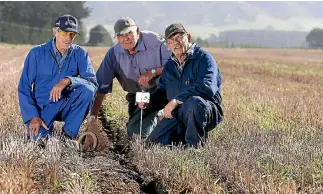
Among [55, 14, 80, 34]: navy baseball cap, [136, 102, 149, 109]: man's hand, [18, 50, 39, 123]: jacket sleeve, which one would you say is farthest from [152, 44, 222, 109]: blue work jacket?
[18, 50, 39, 123]: jacket sleeve

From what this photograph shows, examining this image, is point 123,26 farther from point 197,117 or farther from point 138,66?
point 197,117

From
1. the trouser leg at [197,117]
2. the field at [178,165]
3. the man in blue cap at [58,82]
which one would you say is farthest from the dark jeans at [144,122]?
the trouser leg at [197,117]

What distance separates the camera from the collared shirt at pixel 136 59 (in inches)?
260

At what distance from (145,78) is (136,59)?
30 cm

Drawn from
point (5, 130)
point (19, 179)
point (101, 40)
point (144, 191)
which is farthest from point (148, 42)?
point (101, 40)

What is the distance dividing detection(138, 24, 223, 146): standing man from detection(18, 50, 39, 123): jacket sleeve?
4.00 feet

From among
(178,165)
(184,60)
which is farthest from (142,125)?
(178,165)

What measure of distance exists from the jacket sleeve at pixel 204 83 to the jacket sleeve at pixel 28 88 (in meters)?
1.41

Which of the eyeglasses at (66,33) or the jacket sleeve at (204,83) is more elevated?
the eyeglasses at (66,33)

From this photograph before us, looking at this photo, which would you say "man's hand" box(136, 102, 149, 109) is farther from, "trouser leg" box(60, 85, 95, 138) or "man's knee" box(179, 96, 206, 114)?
"man's knee" box(179, 96, 206, 114)

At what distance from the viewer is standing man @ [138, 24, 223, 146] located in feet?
18.2

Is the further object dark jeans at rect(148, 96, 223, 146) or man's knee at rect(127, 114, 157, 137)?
man's knee at rect(127, 114, 157, 137)

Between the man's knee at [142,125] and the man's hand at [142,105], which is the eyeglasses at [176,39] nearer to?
the man's hand at [142,105]

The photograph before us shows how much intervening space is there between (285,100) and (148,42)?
3.95 meters
